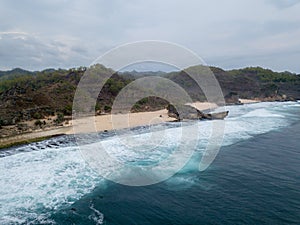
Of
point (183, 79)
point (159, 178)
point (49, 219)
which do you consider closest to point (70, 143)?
point (159, 178)

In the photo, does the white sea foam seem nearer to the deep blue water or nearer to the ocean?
the ocean

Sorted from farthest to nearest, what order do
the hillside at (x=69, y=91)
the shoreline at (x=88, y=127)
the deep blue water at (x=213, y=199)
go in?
the hillside at (x=69, y=91) < the shoreline at (x=88, y=127) < the deep blue water at (x=213, y=199)

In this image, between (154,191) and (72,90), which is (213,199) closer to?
(154,191)

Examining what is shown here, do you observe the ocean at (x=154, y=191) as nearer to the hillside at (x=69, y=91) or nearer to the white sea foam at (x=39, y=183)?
the white sea foam at (x=39, y=183)

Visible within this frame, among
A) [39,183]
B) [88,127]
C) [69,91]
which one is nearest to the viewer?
[39,183]

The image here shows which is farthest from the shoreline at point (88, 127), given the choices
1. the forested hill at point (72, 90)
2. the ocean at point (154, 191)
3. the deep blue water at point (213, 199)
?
the deep blue water at point (213, 199)

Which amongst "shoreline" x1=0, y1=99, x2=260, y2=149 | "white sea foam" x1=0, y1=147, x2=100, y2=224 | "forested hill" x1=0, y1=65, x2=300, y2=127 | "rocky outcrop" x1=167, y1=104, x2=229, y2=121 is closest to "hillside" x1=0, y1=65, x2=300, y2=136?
"forested hill" x1=0, y1=65, x2=300, y2=127

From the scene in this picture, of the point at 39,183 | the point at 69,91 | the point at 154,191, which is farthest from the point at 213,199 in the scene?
the point at 69,91
